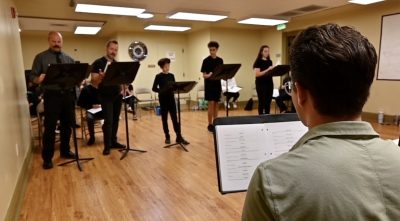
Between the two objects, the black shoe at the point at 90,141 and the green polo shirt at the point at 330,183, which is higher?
the green polo shirt at the point at 330,183

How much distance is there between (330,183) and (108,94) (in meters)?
3.61

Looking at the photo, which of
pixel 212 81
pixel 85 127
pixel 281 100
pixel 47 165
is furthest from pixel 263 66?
pixel 47 165

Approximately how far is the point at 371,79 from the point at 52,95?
11.2 feet

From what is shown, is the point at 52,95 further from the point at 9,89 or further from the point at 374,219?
the point at 374,219

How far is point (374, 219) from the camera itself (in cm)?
53

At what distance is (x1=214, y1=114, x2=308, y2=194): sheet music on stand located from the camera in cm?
106

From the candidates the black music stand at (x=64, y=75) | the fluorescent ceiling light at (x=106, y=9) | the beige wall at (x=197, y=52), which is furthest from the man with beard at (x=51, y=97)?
the beige wall at (x=197, y=52)

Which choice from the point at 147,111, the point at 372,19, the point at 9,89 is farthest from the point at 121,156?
the point at 372,19

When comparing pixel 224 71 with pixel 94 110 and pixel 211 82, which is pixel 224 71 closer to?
pixel 211 82

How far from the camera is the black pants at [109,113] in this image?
12.6 ft

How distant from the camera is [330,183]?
520mm

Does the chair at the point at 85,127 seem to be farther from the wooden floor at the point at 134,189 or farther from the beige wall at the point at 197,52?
the beige wall at the point at 197,52

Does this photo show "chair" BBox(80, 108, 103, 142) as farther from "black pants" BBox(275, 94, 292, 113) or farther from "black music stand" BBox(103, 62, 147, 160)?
"black pants" BBox(275, 94, 292, 113)

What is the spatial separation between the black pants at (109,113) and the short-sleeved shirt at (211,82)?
1.50m
